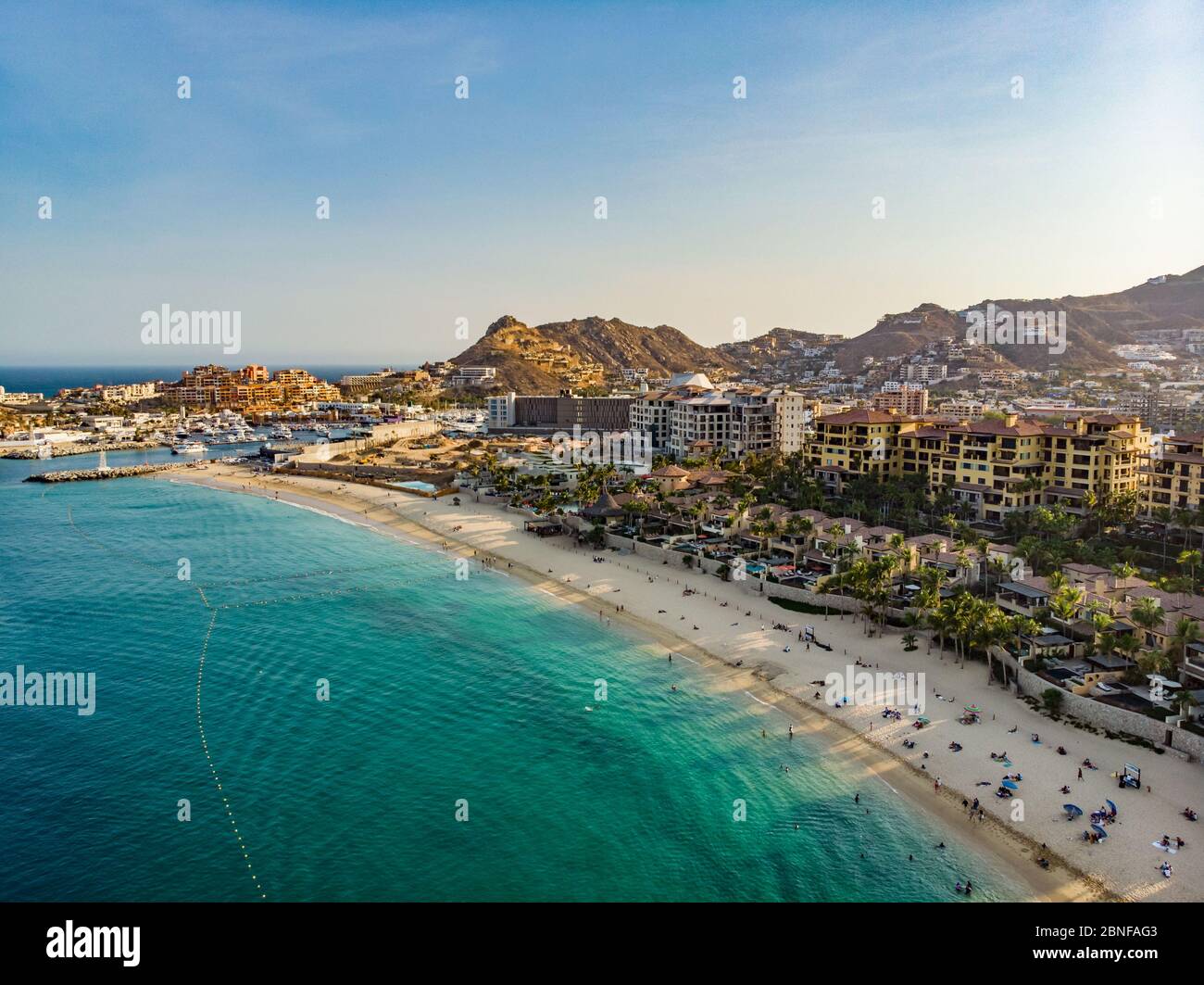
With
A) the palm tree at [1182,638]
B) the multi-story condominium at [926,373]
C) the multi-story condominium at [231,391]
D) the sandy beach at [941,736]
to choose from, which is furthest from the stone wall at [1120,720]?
the multi-story condominium at [231,391]

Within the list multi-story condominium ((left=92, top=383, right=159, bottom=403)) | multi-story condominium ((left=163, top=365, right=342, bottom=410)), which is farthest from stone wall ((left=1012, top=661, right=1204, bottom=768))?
multi-story condominium ((left=92, top=383, right=159, bottom=403))

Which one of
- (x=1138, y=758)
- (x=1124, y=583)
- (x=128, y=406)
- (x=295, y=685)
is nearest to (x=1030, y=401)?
(x=1124, y=583)

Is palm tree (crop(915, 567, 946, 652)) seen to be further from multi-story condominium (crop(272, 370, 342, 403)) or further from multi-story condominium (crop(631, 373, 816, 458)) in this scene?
multi-story condominium (crop(272, 370, 342, 403))

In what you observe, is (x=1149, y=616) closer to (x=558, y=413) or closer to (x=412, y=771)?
(x=412, y=771)

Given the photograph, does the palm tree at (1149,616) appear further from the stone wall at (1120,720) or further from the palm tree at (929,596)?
the palm tree at (929,596)

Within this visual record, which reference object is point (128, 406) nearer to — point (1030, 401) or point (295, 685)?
point (295, 685)

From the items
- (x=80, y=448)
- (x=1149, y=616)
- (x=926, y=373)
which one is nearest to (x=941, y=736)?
(x=1149, y=616)
